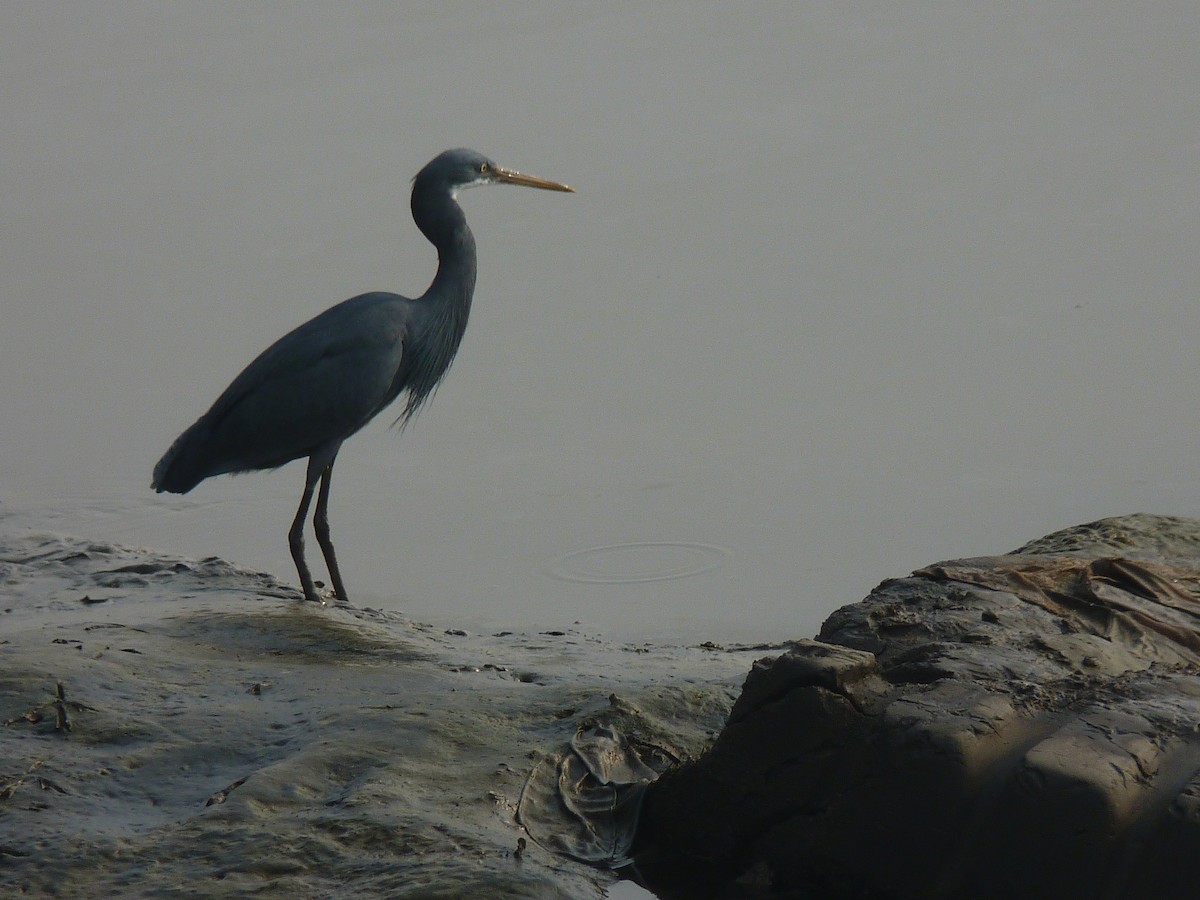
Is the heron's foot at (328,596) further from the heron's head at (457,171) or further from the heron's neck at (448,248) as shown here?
the heron's head at (457,171)

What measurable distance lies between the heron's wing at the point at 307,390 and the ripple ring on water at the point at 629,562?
3.73 feet

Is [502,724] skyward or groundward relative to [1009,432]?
groundward

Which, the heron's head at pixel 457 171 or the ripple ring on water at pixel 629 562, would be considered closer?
the ripple ring on water at pixel 629 562

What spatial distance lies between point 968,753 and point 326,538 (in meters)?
3.76

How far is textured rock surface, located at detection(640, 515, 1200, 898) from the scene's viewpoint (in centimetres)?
306

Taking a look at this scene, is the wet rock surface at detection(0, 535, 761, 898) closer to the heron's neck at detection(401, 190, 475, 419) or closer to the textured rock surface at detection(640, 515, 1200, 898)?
the textured rock surface at detection(640, 515, 1200, 898)

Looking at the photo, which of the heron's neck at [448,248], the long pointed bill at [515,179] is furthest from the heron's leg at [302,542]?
the long pointed bill at [515,179]

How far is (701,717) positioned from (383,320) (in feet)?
8.94

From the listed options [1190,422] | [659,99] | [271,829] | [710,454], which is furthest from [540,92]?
[271,829]

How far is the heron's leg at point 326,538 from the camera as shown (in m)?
6.30

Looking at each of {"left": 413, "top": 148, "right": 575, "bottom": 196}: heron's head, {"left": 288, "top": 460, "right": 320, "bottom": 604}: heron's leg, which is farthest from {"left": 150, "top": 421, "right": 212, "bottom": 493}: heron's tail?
{"left": 413, "top": 148, "right": 575, "bottom": 196}: heron's head

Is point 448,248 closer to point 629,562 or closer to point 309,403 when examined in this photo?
point 309,403

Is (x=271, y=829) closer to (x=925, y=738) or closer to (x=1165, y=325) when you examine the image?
(x=925, y=738)

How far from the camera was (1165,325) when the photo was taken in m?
7.96
